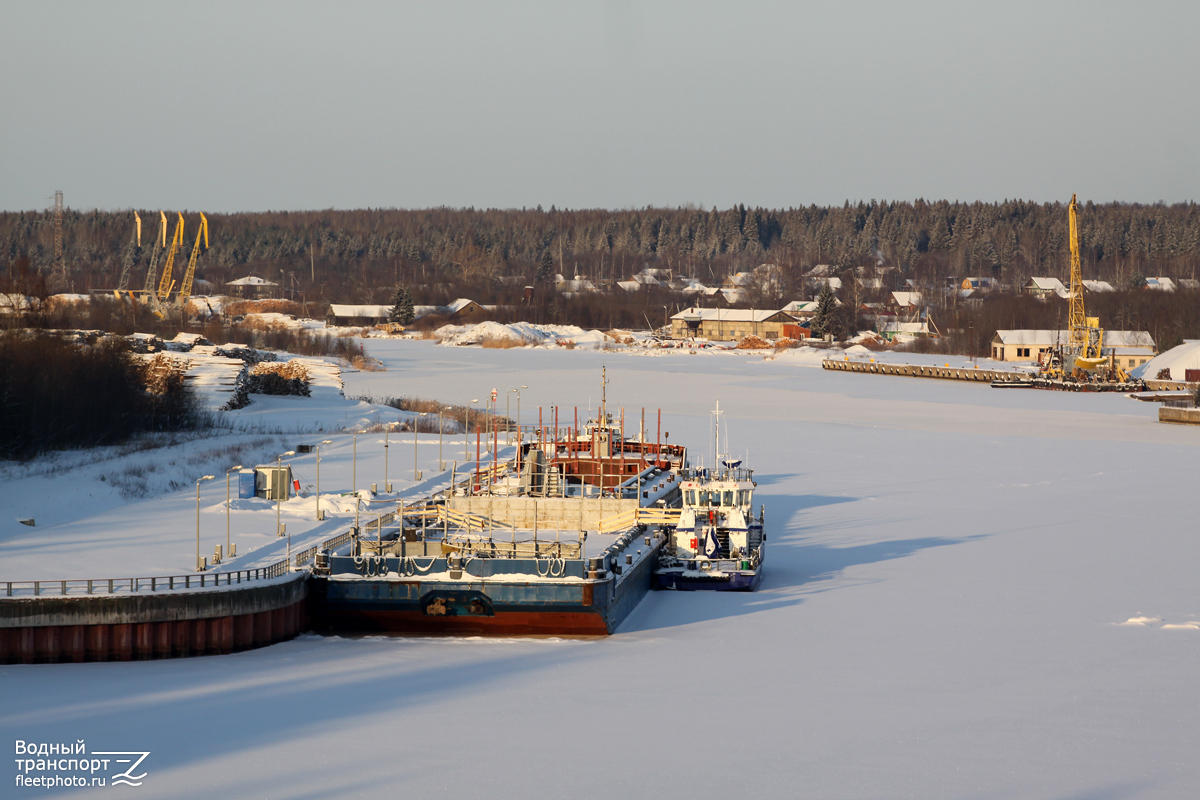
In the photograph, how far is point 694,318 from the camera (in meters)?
172

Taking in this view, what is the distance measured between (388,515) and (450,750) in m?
14.7

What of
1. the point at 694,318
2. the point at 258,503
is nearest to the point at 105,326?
the point at 258,503

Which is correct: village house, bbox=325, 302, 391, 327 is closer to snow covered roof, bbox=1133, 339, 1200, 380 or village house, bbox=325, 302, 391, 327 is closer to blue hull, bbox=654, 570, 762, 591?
snow covered roof, bbox=1133, 339, 1200, 380

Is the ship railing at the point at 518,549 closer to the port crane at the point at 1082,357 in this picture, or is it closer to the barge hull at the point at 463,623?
the barge hull at the point at 463,623

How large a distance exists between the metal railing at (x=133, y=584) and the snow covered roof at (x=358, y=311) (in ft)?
518

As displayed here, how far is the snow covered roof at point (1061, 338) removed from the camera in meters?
119

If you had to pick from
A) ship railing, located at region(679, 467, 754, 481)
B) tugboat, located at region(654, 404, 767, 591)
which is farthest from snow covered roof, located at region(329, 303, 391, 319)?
tugboat, located at region(654, 404, 767, 591)

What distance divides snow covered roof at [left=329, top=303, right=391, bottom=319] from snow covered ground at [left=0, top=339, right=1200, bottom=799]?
469 ft

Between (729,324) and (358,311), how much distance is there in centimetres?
5330

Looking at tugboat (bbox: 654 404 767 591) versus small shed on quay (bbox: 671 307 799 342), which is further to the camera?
small shed on quay (bbox: 671 307 799 342)

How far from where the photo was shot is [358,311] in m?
182

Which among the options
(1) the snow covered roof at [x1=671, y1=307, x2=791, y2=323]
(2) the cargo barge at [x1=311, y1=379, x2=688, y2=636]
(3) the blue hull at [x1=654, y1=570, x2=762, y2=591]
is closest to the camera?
(2) the cargo barge at [x1=311, y1=379, x2=688, y2=636]

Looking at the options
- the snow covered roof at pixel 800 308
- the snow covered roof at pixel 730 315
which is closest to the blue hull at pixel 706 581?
the snow covered roof at pixel 730 315

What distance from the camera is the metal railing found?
21703mm
